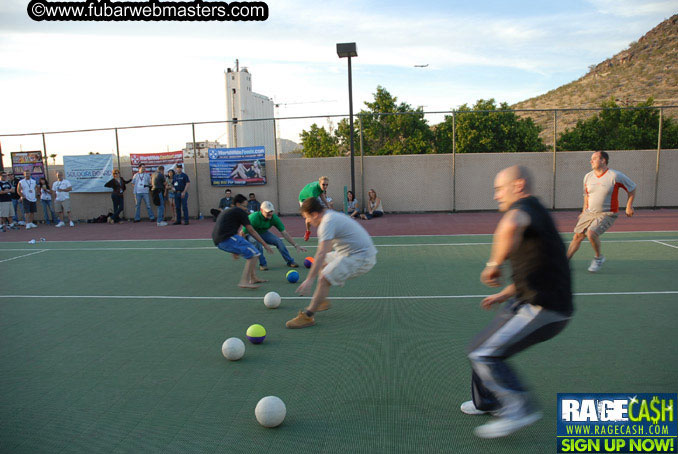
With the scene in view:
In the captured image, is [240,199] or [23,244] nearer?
[240,199]

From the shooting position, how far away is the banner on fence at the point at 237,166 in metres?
19.0

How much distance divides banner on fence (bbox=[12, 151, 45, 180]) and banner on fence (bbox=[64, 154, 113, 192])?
3.91 ft

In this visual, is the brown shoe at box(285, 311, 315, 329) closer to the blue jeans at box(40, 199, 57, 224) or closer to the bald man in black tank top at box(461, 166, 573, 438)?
the bald man in black tank top at box(461, 166, 573, 438)

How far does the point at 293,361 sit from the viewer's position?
518cm

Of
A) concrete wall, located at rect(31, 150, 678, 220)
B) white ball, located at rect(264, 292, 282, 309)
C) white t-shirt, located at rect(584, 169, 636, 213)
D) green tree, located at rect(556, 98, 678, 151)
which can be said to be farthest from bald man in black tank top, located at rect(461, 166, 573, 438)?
green tree, located at rect(556, 98, 678, 151)

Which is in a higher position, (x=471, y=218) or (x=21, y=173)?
(x=21, y=173)

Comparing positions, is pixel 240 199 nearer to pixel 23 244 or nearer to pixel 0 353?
pixel 0 353

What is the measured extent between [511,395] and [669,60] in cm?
6442

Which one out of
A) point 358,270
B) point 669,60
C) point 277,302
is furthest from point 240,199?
point 669,60

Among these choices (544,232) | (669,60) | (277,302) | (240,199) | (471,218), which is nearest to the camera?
(544,232)

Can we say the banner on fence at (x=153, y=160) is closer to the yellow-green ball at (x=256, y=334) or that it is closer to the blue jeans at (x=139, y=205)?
the blue jeans at (x=139, y=205)

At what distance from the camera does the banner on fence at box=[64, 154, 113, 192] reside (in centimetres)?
1983

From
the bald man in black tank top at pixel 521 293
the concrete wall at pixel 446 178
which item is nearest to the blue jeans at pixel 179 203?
the concrete wall at pixel 446 178

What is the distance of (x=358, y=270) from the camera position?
5949mm
